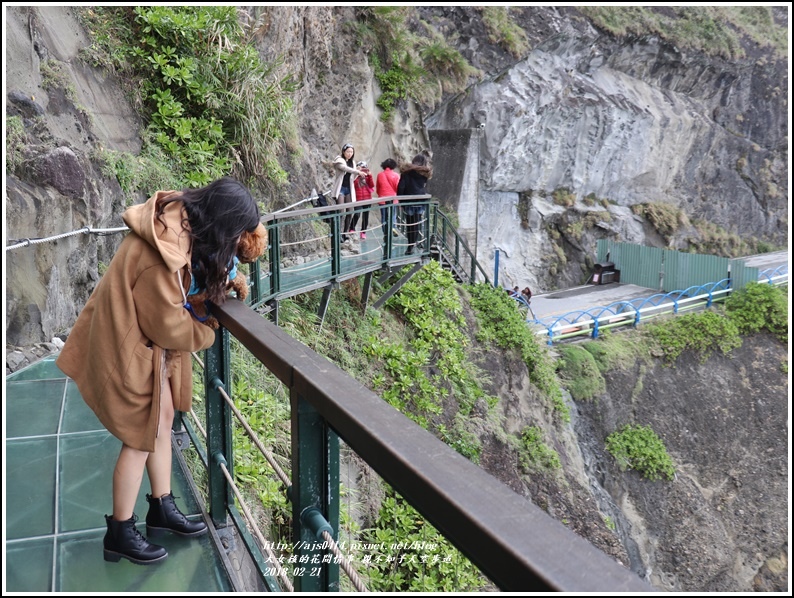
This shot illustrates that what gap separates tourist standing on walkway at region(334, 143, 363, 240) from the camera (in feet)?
30.3

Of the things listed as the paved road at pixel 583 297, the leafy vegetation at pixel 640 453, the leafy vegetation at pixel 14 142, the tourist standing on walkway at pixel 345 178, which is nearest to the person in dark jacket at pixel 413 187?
the tourist standing on walkway at pixel 345 178

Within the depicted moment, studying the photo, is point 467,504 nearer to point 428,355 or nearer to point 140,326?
point 140,326

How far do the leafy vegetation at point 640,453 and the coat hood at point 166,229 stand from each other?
42.2 ft

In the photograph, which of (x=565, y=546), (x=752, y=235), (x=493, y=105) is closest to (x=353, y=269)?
(x=565, y=546)

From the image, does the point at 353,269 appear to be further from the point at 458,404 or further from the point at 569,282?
the point at 569,282

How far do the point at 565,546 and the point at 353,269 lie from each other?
7.22m

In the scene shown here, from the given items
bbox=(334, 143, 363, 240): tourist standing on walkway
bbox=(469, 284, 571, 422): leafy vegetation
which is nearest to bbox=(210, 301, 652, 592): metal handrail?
bbox=(334, 143, 363, 240): tourist standing on walkway

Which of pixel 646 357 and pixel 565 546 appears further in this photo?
pixel 646 357

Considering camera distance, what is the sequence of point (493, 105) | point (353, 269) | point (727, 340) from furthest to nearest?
point (493, 105) < point (727, 340) < point (353, 269)

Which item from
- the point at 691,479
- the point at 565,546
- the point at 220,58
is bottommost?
the point at 691,479

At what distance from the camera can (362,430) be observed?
1.24m

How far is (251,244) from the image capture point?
2.40 metres

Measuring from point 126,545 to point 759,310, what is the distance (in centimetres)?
1908

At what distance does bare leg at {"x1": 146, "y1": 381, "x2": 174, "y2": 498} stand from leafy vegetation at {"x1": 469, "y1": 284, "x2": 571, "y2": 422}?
9.04m
